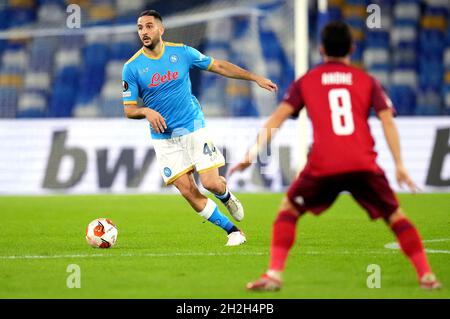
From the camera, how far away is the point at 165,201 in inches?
684

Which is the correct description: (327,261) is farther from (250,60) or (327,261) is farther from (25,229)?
(250,60)

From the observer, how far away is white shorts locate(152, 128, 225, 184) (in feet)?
32.3

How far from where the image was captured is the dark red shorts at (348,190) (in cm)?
650

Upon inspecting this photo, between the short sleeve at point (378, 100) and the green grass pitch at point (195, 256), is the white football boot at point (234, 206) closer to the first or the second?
the green grass pitch at point (195, 256)

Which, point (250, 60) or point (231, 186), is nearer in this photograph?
point (231, 186)

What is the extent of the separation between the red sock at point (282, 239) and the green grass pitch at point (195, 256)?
0.21m

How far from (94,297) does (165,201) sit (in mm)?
10827

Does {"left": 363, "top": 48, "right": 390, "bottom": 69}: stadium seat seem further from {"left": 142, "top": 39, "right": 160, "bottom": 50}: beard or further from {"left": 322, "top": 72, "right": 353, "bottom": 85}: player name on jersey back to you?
{"left": 322, "top": 72, "right": 353, "bottom": 85}: player name on jersey back

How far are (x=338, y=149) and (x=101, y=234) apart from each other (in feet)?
12.5

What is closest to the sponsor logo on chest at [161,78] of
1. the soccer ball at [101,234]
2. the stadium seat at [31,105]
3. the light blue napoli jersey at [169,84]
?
the light blue napoli jersey at [169,84]

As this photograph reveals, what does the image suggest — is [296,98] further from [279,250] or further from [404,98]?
[404,98]

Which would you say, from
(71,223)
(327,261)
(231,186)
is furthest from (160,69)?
(231,186)

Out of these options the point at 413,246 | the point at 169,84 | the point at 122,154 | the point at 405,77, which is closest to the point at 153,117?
the point at 169,84

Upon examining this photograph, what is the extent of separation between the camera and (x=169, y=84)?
392 inches
